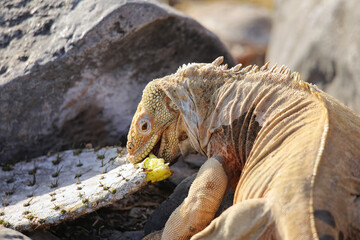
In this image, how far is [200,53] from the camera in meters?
7.28

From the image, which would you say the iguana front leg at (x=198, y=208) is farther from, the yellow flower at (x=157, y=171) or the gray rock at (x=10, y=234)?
the gray rock at (x=10, y=234)

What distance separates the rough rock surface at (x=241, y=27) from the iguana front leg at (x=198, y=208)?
1171 centimetres

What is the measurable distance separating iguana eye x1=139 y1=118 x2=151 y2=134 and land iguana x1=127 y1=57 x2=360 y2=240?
0.01m

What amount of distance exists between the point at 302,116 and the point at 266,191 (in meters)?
0.75

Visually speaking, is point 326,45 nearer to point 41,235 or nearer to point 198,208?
point 198,208

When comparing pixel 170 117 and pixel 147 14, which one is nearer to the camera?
pixel 170 117

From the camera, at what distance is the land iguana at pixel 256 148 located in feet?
13.2

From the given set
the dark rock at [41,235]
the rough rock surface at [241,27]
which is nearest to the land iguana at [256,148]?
the dark rock at [41,235]

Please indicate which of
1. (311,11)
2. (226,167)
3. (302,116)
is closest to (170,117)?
(226,167)

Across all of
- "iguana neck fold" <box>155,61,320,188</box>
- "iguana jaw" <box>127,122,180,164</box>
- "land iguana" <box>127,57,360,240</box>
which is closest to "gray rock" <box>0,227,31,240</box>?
"land iguana" <box>127,57,360,240</box>

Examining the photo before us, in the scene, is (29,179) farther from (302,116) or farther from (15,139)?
(302,116)

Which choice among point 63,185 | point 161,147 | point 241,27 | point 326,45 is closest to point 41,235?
point 63,185

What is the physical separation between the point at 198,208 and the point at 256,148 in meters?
0.73

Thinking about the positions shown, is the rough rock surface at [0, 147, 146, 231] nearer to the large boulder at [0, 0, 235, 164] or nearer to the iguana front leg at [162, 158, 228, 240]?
the large boulder at [0, 0, 235, 164]
